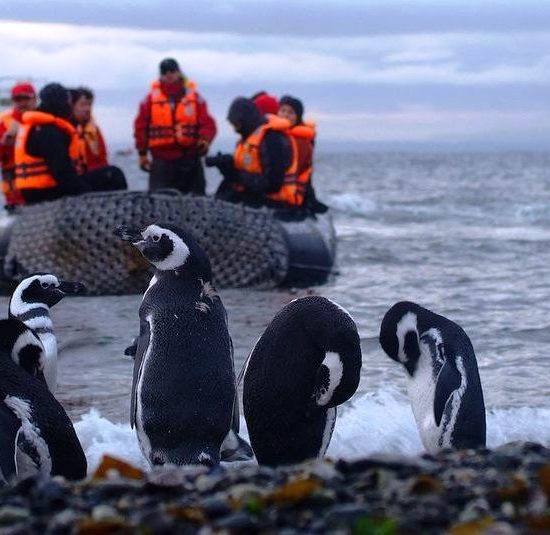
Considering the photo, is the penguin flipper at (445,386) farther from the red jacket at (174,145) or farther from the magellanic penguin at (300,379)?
the red jacket at (174,145)

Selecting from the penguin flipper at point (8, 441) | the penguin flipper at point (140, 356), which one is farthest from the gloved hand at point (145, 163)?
the penguin flipper at point (8, 441)

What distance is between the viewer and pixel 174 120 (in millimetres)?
12328

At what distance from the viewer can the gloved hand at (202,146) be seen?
1241 cm

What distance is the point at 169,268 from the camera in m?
5.45

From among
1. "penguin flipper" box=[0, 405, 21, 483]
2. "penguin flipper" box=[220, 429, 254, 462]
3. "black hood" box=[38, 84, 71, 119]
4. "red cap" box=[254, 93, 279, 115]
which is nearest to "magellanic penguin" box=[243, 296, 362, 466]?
"penguin flipper" box=[220, 429, 254, 462]

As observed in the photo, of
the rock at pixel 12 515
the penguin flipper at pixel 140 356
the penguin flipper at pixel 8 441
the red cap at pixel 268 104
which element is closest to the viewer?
the rock at pixel 12 515

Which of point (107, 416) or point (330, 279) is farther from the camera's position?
point (330, 279)

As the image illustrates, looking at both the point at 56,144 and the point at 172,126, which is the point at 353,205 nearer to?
the point at 172,126

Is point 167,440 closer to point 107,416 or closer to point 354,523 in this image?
point 107,416

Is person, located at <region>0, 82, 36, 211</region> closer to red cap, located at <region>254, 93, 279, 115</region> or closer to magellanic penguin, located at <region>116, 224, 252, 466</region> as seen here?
red cap, located at <region>254, 93, 279, 115</region>

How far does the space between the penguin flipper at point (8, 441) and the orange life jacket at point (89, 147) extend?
742 centimetres

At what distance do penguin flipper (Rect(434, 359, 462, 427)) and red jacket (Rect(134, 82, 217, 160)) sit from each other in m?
7.20

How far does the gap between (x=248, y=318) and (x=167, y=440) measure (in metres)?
5.10

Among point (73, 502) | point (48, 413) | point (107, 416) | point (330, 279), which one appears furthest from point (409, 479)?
point (330, 279)
